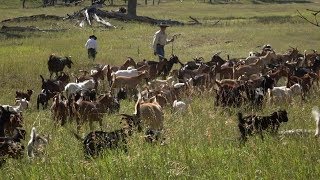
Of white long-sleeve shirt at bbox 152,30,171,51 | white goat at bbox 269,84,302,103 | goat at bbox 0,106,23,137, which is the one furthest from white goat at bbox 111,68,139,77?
goat at bbox 0,106,23,137

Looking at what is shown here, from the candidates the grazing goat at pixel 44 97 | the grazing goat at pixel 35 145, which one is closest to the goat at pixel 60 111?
the grazing goat at pixel 35 145

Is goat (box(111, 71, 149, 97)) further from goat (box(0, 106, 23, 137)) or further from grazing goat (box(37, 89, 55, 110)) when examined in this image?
goat (box(0, 106, 23, 137))

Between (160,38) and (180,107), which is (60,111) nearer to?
(180,107)

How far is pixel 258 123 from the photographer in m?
9.13

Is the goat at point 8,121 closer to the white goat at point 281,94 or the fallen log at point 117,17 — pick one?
the white goat at point 281,94

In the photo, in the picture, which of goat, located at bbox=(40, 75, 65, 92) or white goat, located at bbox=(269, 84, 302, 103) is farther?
goat, located at bbox=(40, 75, 65, 92)

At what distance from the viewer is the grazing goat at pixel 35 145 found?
829 cm

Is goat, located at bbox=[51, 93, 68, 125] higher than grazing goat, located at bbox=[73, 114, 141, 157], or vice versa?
grazing goat, located at bbox=[73, 114, 141, 157]

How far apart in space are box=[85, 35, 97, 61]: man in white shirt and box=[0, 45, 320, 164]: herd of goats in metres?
2.40

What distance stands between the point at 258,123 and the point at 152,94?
5.23 m

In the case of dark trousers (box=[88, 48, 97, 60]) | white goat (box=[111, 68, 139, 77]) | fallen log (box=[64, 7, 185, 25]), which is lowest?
fallen log (box=[64, 7, 185, 25])

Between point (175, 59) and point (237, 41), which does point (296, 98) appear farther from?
point (237, 41)

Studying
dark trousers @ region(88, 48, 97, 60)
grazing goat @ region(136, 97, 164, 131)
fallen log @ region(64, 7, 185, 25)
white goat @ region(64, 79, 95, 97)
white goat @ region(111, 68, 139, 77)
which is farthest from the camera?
fallen log @ region(64, 7, 185, 25)

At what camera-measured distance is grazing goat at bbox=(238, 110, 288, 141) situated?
880 cm
